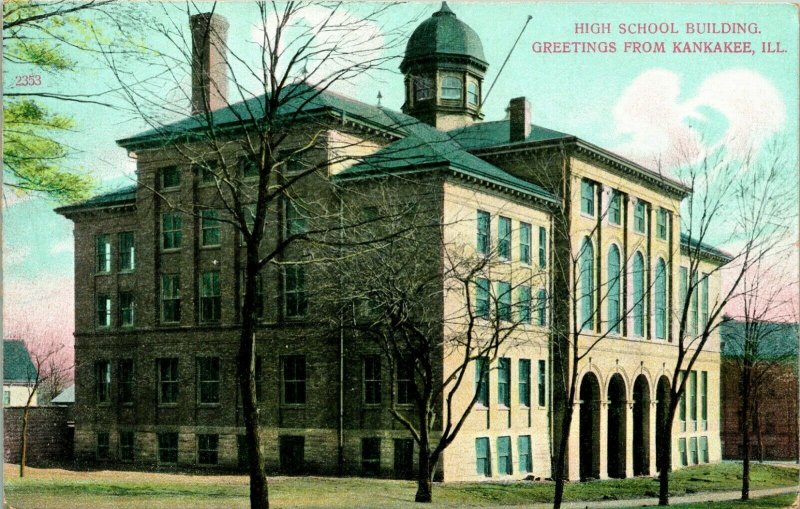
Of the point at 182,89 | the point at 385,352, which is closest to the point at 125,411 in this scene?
the point at 385,352

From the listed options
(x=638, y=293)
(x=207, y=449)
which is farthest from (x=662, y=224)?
(x=207, y=449)

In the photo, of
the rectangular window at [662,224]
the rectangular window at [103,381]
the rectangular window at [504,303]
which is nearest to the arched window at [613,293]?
the rectangular window at [662,224]

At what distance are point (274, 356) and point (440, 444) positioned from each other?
21.0 ft

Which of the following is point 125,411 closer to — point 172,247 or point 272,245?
point 172,247

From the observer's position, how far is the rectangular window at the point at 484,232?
23.1 meters

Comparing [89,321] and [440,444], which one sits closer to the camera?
[440,444]

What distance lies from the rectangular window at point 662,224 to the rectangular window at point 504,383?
264 inches

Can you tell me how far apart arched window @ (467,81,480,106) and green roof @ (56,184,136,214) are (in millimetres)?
13521

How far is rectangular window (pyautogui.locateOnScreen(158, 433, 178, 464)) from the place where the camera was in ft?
84.0

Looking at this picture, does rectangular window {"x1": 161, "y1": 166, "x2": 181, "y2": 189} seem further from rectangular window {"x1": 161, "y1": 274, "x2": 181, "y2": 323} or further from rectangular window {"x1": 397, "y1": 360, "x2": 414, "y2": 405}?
rectangular window {"x1": 397, "y1": 360, "x2": 414, "y2": 405}

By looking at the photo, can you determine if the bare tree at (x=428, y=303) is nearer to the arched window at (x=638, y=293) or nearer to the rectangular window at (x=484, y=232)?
the rectangular window at (x=484, y=232)

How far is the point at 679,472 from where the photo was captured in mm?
30750

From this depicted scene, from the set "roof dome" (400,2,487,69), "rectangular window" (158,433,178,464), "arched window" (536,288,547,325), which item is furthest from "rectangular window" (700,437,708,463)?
"rectangular window" (158,433,178,464)

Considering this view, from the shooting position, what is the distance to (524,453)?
2594cm
